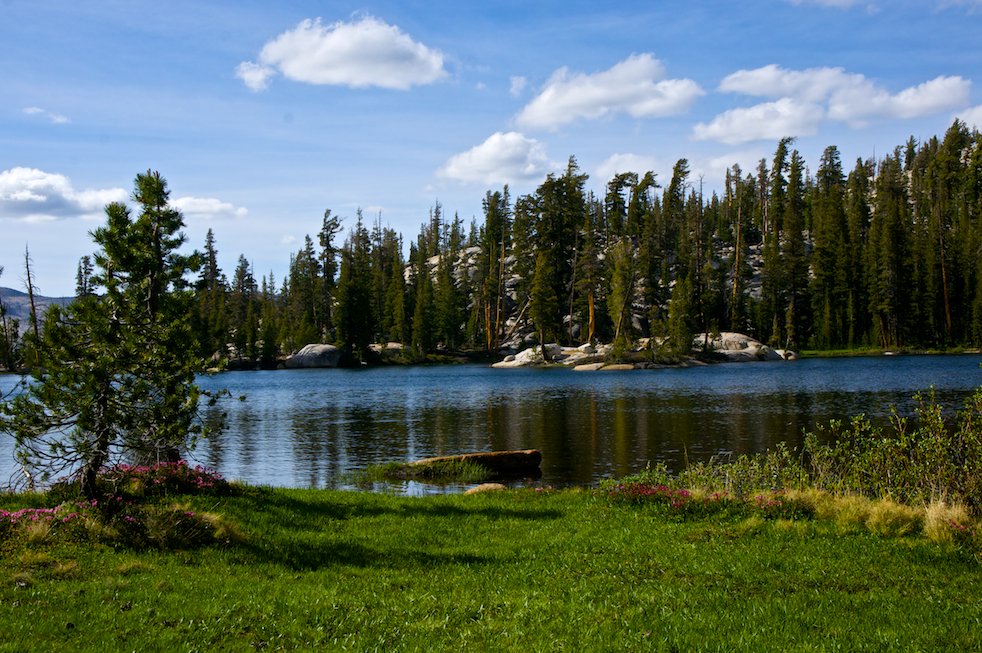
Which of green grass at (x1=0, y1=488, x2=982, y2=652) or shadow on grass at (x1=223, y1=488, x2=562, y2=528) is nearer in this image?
green grass at (x1=0, y1=488, x2=982, y2=652)

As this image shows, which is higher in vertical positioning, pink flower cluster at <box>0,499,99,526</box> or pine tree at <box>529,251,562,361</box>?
pine tree at <box>529,251,562,361</box>

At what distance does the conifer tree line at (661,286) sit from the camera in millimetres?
110000

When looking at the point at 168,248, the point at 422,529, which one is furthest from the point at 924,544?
the point at 168,248

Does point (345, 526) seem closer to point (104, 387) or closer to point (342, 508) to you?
point (342, 508)

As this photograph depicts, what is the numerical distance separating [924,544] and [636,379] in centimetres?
5998

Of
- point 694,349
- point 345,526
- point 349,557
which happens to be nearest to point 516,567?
point 349,557

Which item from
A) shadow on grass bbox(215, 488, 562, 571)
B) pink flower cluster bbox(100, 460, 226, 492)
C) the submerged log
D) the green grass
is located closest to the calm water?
the submerged log

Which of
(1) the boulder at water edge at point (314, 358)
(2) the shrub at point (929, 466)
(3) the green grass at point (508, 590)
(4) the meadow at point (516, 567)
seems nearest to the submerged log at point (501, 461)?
(4) the meadow at point (516, 567)

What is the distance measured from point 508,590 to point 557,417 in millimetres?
33972

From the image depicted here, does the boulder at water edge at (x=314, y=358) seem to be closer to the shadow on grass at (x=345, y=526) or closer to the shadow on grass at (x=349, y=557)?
the shadow on grass at (x=345, y=526)

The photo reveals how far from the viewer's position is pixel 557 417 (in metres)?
44.2

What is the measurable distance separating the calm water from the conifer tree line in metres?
28.7

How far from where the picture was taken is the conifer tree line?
110 m

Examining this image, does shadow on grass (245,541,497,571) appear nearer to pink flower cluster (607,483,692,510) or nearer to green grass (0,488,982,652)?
green grass (0,488,982,652)
